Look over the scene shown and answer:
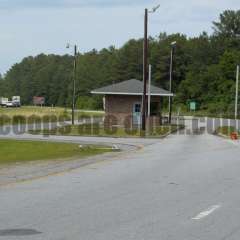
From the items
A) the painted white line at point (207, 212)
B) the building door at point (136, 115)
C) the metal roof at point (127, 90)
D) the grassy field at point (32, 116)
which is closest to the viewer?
the painted white line at point (207, 212)

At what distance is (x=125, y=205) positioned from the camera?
12695mm

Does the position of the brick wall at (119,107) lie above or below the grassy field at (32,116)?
above

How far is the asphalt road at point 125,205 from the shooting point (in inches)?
390

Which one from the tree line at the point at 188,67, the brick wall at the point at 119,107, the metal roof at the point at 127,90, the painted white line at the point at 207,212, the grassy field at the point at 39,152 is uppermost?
the tree line at the point at 188,67

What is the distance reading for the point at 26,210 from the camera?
1185cm

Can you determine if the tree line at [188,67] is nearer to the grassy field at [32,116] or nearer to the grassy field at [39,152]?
the grassy field at [32,116]

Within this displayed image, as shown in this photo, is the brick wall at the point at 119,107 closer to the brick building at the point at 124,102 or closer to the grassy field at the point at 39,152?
the brick building at the point at 124,102

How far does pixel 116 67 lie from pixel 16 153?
144m

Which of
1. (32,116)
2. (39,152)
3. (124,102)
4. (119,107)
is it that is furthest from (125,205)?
(32,116)

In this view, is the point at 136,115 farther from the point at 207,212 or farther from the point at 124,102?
the point at 207,212

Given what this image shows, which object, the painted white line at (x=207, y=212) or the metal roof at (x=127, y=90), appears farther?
the metal roof at (x=127, y=90)

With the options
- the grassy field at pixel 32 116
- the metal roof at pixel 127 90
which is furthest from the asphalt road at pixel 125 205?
the grassy field at pixel 32 116

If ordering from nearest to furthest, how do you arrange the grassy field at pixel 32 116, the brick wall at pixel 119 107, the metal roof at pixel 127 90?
the metal roof at pixel 127 90
the brick wall at pixel 119 107
the grassy field at pixel 32 116

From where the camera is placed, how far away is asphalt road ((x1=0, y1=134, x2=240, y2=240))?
32.5 ft
